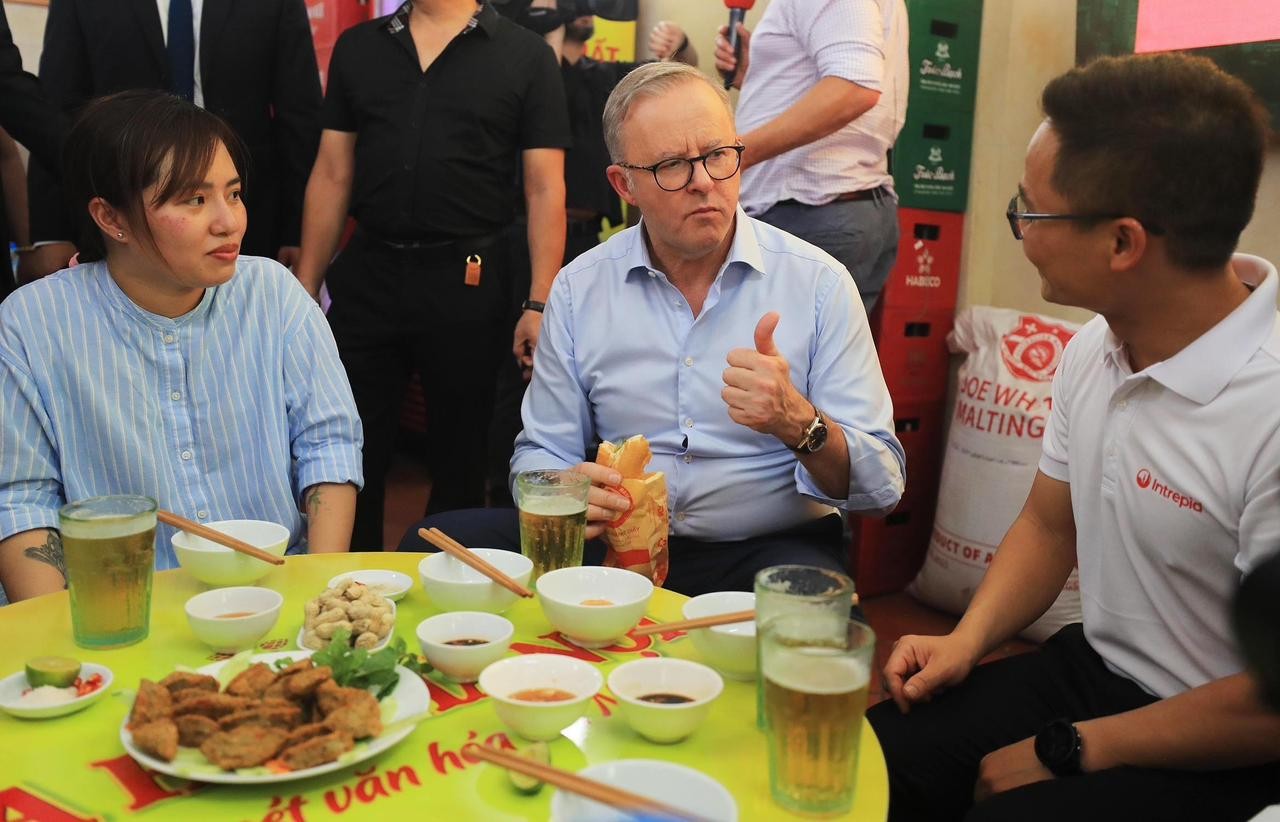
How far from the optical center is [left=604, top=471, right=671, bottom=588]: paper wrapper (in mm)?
1696

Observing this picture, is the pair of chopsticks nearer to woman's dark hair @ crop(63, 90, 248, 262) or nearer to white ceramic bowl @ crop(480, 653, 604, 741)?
white ceramic bowl @ crop(480, 653, 604, 741)

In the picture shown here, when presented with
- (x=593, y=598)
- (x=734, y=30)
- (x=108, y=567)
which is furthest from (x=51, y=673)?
(x=734, y=30)

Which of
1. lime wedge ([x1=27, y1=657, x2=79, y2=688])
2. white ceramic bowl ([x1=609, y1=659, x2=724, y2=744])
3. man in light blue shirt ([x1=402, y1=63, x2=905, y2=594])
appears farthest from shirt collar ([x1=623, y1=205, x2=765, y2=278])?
lime wedge ([x1=27, y1=657, x2=79, y2=688])

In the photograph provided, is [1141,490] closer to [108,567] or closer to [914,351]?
[108,567]

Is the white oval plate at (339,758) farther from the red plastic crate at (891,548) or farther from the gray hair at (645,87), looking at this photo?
the red plastic crate at (891,548)

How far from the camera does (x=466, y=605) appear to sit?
4.49ft

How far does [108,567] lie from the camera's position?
1.25m

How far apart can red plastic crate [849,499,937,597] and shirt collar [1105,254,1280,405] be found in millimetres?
2196

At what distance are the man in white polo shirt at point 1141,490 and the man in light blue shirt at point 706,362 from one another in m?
0.42

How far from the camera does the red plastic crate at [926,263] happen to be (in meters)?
3.47

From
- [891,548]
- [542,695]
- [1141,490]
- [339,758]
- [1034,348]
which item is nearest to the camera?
[339,758]

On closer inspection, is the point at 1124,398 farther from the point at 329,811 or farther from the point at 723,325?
the point at 329,811

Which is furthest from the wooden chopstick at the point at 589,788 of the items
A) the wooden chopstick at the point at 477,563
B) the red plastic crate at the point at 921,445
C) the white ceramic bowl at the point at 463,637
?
the red plastic crate at the point at 921,445

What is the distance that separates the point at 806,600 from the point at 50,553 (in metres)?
1.23
